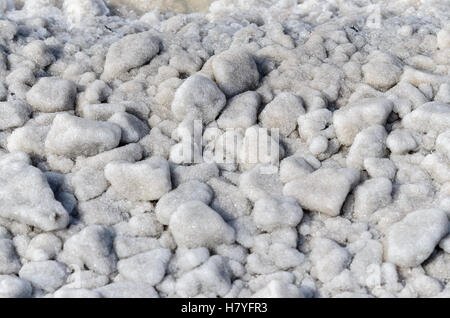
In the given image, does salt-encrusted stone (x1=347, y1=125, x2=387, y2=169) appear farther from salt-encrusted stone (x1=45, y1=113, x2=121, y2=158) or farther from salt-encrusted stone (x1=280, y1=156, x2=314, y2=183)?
salt-encrusted stone (x1=45, y1=113, x2=121, y2=158)

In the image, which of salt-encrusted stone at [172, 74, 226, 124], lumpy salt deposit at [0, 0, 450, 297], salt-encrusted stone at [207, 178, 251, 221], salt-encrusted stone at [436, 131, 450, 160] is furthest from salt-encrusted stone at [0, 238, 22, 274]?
salt-encrusted stone at [436, 131, 450, 160]

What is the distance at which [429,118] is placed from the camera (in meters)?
1.55

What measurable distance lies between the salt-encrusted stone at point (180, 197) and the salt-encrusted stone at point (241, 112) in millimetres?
237

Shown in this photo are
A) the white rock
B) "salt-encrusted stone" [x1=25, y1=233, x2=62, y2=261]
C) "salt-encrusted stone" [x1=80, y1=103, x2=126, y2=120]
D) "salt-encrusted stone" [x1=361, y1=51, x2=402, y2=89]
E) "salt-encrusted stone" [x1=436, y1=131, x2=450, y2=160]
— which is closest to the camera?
the white rock

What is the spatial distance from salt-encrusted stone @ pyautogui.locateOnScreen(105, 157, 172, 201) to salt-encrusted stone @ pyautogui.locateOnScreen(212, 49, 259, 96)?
36cm

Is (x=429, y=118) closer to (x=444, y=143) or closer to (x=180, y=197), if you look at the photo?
(x=444, y=143)

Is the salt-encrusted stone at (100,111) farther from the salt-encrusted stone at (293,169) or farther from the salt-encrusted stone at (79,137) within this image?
the salt-encrusted stone at (293,169)

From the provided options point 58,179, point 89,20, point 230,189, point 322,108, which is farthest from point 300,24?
point 58,179

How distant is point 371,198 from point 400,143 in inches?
8.5

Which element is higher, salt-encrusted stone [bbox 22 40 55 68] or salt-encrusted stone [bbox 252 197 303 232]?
salt-encrusted stone [bbox 22 40 55 68]

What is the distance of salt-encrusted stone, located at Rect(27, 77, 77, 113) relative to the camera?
5.32 ft

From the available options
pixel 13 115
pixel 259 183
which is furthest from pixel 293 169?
pixel 13 115
